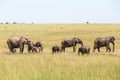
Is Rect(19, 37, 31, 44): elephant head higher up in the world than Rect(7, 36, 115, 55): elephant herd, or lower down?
higher up

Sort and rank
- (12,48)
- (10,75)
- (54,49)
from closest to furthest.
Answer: (10,75)
(54,49)
(12,48)

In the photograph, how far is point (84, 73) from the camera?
963 cm

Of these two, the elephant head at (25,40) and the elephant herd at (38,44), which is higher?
the elephant head at (25,40)

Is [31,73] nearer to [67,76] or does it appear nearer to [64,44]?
[67,76]

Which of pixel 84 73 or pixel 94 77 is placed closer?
pixel 94 77

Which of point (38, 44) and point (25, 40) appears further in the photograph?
point (38, 44)

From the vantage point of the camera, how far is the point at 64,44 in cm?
2639

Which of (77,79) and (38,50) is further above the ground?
(77,79)

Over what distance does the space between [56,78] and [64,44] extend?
17440mm

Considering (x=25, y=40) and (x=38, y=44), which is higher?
(x=25, y=40)

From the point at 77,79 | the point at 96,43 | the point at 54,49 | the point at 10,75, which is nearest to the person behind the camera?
the point at 77,79

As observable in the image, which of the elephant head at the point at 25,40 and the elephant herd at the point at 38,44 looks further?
the elephant head at the point at 25,40

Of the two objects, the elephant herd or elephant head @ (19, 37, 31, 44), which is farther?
elephant head @ (19, 37, 31, 44)

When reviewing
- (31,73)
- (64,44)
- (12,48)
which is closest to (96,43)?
(64,44)
